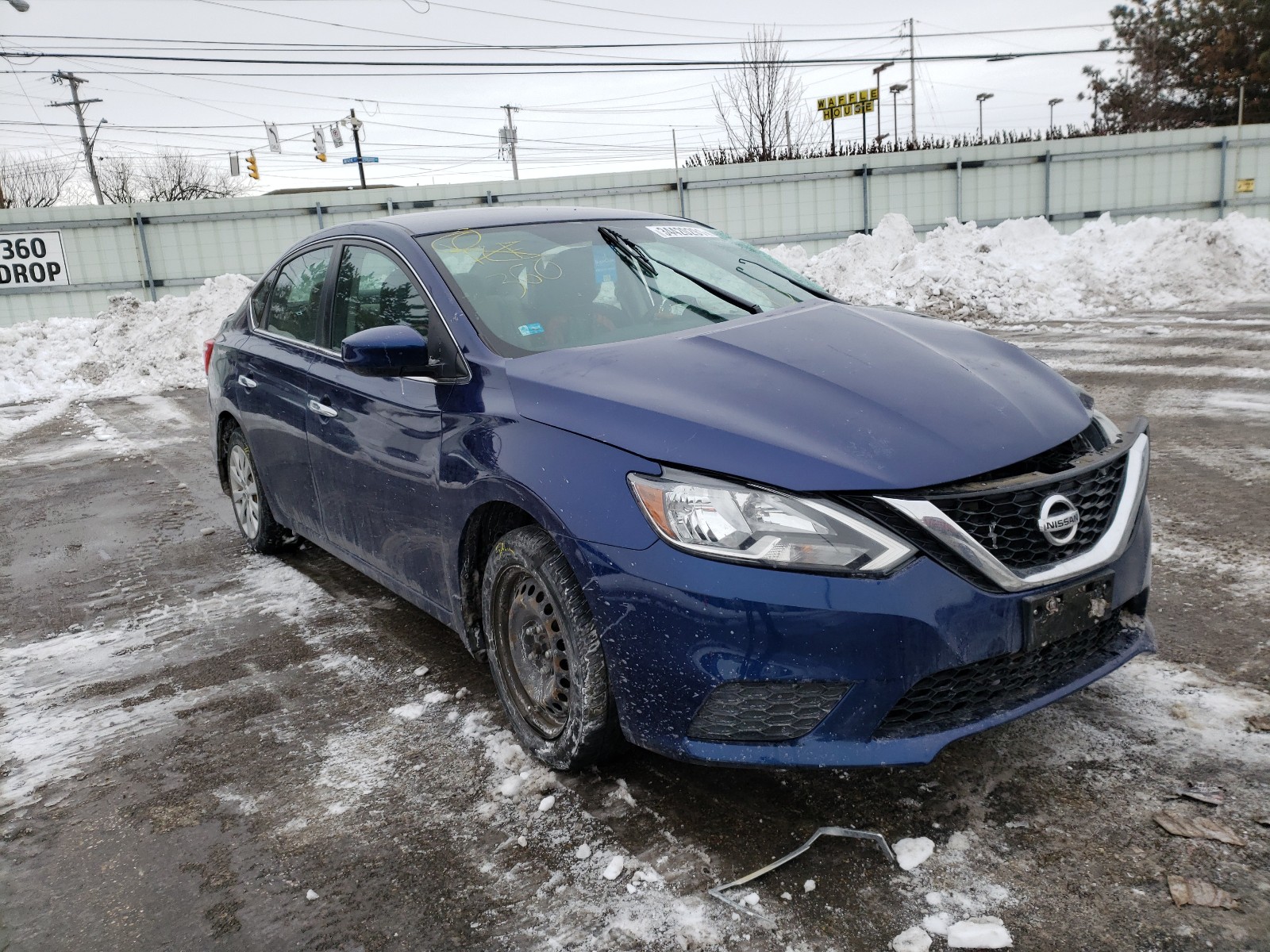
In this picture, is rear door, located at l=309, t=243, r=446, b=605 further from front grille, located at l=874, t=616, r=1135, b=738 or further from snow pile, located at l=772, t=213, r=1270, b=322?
snow pile, located at l=772, t=213, r=1270, b=322

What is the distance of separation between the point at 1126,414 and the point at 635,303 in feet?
18.4

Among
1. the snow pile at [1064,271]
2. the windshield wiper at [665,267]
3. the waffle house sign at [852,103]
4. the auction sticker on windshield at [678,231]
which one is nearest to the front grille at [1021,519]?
the windshield wiper at [665,267]

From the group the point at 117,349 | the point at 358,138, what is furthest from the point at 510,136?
the point at 117,349

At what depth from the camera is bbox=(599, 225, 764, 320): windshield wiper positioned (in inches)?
143

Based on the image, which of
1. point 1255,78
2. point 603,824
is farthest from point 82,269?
point 1255,78

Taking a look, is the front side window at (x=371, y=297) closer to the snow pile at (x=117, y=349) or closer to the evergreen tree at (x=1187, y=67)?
the snow pile at (x=117, y=349)

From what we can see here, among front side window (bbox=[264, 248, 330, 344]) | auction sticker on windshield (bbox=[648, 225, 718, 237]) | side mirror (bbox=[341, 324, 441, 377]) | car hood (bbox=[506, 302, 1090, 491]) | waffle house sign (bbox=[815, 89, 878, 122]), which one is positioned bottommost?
car hood (bbox=[506, 302, 1090, 491])

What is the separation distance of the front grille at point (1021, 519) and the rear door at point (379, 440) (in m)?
1.71

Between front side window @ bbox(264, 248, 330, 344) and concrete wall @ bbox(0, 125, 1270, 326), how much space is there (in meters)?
18.2

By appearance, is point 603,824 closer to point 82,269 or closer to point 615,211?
point 615,211

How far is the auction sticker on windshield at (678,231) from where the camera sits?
405cm

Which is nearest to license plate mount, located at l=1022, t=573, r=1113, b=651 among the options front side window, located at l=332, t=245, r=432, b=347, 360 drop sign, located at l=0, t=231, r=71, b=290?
front side window, located at l=332, t=245, r=432, b=347

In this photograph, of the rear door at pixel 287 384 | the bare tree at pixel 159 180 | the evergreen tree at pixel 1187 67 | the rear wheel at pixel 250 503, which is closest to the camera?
the rear door at pixel 287 384

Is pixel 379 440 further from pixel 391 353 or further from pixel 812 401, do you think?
pixel 812 401
